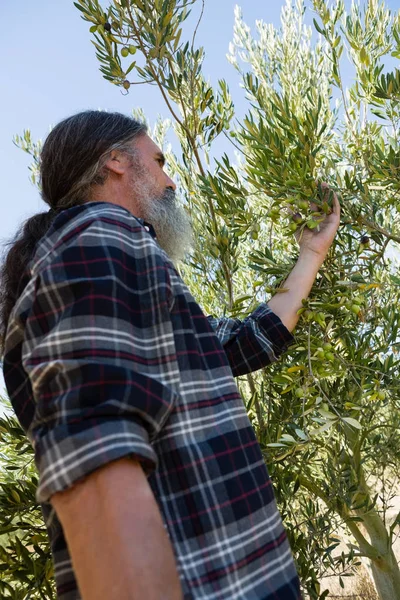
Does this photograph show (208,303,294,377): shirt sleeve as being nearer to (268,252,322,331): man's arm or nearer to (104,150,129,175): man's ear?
(268,252,322,331): man's arm

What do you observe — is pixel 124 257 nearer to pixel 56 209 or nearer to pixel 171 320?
pixel 171 320

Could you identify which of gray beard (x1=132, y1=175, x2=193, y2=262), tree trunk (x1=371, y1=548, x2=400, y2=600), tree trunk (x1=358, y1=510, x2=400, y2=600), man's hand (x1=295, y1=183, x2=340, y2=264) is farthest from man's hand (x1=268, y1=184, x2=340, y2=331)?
tree trunk (x1=371, y1=548, x2=400, y2=600)

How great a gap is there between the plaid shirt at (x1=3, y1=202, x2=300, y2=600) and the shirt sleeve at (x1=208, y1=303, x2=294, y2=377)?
28.5 inches

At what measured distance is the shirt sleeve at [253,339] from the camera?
2.07m

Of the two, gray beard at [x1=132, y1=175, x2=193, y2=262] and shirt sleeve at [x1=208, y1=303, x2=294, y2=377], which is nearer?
gray beard at [x1=132, y1=175, x2=193, y2=262]

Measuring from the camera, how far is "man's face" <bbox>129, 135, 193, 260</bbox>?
6.05 ft

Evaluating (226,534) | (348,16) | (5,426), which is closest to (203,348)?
(226,534)

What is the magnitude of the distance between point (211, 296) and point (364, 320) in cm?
202

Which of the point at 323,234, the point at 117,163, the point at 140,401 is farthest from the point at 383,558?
the point at 140,401

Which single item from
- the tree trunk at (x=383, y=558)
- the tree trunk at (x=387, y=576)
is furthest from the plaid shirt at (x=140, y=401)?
the tree trunk at (x=387, y=576)

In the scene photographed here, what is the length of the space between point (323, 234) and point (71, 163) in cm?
96

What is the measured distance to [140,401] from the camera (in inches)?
40.4

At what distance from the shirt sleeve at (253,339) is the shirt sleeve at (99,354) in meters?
0.86

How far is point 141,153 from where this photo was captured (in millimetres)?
1943
